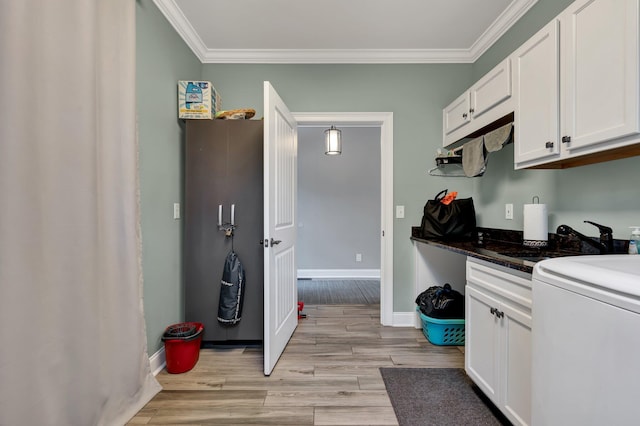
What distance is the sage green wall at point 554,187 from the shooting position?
1.40 m

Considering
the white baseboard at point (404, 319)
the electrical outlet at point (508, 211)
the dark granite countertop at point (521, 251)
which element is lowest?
the white baseboard at point (404, 319)

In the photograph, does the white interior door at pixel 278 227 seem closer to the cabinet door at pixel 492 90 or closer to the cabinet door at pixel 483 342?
the cabinet door at pixel 483 342

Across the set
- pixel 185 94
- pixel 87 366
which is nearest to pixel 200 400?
pixel 87 366

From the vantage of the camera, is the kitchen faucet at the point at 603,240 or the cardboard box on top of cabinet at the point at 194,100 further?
the cardboard box on top of cabinet at the point at 194,100

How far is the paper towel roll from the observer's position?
1.73 meters

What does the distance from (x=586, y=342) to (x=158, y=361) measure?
2.31 metres

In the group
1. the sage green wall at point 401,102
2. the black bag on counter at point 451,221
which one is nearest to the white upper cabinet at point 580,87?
the black bag on counter at point 451,221

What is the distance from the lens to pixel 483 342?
1.55 m

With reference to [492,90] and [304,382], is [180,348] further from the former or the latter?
[492,90]

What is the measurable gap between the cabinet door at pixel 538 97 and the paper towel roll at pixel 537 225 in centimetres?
29

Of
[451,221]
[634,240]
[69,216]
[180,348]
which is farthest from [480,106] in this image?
[180,348]

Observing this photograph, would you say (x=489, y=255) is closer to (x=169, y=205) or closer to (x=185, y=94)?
(x=169, y=205)

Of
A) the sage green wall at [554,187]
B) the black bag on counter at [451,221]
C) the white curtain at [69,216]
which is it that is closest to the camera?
the white curtain at [69,216]

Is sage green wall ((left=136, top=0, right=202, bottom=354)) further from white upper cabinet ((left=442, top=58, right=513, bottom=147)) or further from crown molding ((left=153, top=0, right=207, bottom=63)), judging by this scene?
white upper cabinet ((left=442, top=58, right=513, bottom=147))
